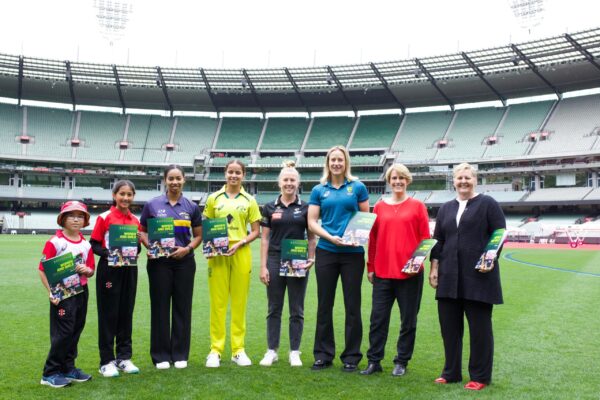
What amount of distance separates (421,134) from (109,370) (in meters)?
53.0

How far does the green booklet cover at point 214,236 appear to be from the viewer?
5.46 m

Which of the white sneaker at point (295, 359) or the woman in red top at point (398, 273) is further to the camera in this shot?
the white sneaker at point (295, 359)

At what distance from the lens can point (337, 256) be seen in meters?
5.50

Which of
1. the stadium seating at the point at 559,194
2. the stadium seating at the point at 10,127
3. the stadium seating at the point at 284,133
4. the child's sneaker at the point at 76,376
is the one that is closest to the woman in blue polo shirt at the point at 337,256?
the child's sneaker at the point at 76,376

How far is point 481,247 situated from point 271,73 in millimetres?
47412

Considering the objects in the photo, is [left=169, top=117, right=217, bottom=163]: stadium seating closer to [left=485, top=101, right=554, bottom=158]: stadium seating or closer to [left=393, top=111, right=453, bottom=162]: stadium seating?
[left=393, top=111, right=453, bottom=162]: stadium seating

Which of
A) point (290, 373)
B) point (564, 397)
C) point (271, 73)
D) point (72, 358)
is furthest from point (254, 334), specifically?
point (271, 73)

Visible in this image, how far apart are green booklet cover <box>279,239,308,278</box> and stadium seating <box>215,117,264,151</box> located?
53729mm

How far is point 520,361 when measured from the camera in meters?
5.78

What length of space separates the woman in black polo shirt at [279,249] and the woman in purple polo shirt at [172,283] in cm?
87

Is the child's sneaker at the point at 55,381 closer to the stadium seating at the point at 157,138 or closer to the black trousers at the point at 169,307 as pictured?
the black trousers at the point at 169,307

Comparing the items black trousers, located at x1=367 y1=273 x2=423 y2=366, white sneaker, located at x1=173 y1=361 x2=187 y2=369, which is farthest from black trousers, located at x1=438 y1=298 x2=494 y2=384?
white sneaker, located at x1=173 y1=361 x2=187 y2=369

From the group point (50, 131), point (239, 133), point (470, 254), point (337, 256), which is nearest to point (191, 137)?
point (239, 133)

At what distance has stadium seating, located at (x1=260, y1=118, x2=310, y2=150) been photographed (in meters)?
58.6
